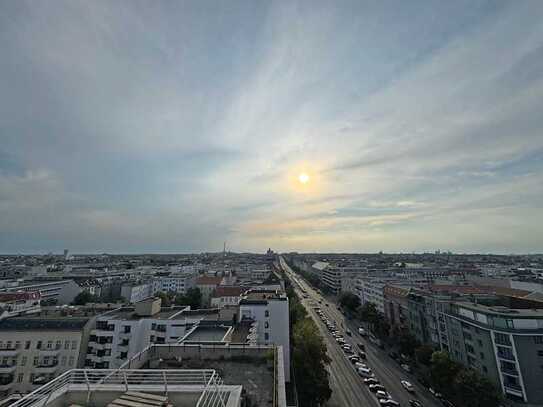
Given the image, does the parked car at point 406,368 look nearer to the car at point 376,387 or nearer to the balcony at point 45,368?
the car at point 376,387

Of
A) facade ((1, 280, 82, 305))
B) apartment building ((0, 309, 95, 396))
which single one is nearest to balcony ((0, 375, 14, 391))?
apartment building ((0, 309, 95, 396))

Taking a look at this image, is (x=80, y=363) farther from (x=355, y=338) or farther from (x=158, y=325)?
(x=355, y=338)

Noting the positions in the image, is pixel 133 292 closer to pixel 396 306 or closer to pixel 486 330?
pixel 396 306

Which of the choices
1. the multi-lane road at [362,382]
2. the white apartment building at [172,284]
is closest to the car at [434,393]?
the multi-lane road at [362,382]

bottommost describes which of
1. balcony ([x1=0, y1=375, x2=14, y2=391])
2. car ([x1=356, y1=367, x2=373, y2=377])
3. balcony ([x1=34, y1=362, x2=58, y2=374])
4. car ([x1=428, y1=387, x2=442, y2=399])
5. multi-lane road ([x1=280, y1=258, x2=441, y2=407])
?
car ([x1=428, y1=387, x2=442, y2=399])

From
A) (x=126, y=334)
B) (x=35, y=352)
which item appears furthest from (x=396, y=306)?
(x=35, y=352)

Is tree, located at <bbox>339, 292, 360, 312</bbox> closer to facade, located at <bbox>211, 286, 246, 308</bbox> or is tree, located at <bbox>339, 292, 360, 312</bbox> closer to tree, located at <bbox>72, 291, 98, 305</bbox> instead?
facade, located at <bbox>211, 286, 246, 308</bbox>

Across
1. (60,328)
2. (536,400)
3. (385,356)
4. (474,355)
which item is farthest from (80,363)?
(536,400)
